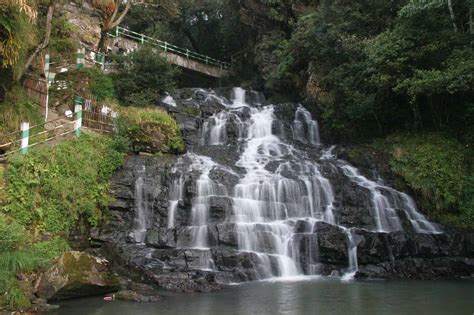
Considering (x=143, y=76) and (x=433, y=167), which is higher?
(x=143, y=76)

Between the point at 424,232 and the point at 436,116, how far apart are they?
689 centimetres

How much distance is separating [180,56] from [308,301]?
2731cm

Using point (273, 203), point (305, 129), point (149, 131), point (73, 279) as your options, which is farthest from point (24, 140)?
point (305, 129)

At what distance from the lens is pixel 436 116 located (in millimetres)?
20859

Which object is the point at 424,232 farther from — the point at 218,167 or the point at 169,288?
the point at 169,288

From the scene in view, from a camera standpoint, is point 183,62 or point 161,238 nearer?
point 161,238

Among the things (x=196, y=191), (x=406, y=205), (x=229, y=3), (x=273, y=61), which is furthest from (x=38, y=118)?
(x=229, y=3)

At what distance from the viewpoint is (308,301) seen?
1027cm

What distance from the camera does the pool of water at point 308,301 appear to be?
9.35 m

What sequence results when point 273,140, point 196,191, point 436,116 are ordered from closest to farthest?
point 196,191 < point 436,116 < point 273,140

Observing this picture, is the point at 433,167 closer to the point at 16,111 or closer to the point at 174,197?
the point at 174,197

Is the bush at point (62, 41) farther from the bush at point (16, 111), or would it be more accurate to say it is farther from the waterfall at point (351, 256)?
the waterfall at point (351, 256)

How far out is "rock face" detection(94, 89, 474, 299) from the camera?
1335 centimetres

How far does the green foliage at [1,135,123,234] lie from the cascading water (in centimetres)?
266
